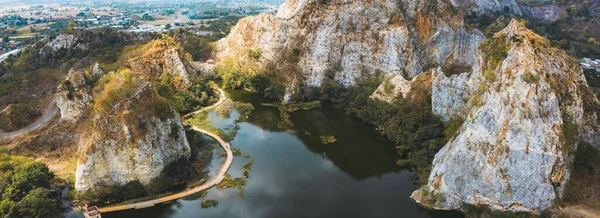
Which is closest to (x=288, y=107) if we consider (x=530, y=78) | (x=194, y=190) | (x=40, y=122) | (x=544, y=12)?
(x=194, y=190)

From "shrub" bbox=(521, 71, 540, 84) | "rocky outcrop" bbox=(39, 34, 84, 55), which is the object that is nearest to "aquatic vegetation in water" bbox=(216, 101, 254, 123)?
"rocky outcrop" bbox=(39, 34, 84, 55)

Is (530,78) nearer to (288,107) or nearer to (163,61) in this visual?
(288,107)

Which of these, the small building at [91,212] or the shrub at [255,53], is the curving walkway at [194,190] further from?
the shrub at [255,53]

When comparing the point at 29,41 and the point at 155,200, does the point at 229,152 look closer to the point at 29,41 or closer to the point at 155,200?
the point at 155,200

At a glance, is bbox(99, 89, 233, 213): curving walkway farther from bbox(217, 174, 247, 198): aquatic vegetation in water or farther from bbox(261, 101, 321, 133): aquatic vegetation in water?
bbox(261, 101, 321, 133): aquatic vegetation in water

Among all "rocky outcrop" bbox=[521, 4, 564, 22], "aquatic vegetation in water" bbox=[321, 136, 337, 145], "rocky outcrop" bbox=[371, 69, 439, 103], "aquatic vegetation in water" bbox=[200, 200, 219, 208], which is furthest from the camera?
"rocky outcrop" bbox=[521, 4, 564, 22]

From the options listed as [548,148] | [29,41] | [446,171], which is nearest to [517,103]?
[548,148]
